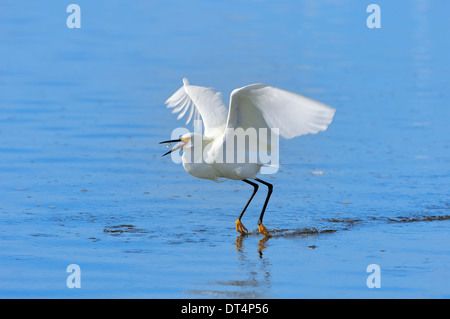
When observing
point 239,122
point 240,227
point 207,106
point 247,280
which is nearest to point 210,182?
point 207,106

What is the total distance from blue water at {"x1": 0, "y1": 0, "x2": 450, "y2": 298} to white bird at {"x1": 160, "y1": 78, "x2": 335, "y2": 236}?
60cm

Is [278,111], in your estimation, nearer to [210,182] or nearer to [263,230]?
[263,230]

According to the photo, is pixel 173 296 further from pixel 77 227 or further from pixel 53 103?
pixel 53 103

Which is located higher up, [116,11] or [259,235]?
[116,11]

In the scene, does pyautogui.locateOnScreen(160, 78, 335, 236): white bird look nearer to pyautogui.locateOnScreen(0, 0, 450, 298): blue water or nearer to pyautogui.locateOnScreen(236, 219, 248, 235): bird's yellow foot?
pyautogui.locateOnScreen(236, 219, 248, 235): bird's yellow foot

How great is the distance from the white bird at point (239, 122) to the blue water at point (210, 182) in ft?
1.98

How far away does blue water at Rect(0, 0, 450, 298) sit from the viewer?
23.4ft

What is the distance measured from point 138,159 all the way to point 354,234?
4.08m

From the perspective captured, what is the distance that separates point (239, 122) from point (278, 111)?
1.86 ft

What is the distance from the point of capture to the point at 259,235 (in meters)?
8.55

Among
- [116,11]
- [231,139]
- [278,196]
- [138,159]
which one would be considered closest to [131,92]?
[138,159]

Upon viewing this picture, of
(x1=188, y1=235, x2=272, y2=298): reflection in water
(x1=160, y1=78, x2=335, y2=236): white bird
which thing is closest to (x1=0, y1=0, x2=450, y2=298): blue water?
(x1=188, y1=235, x2=272, y2=298): reflection in water

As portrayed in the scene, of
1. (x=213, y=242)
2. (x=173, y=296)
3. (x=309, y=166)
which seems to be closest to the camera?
(x=173, y=296)

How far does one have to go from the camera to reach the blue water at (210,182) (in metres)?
7.12
